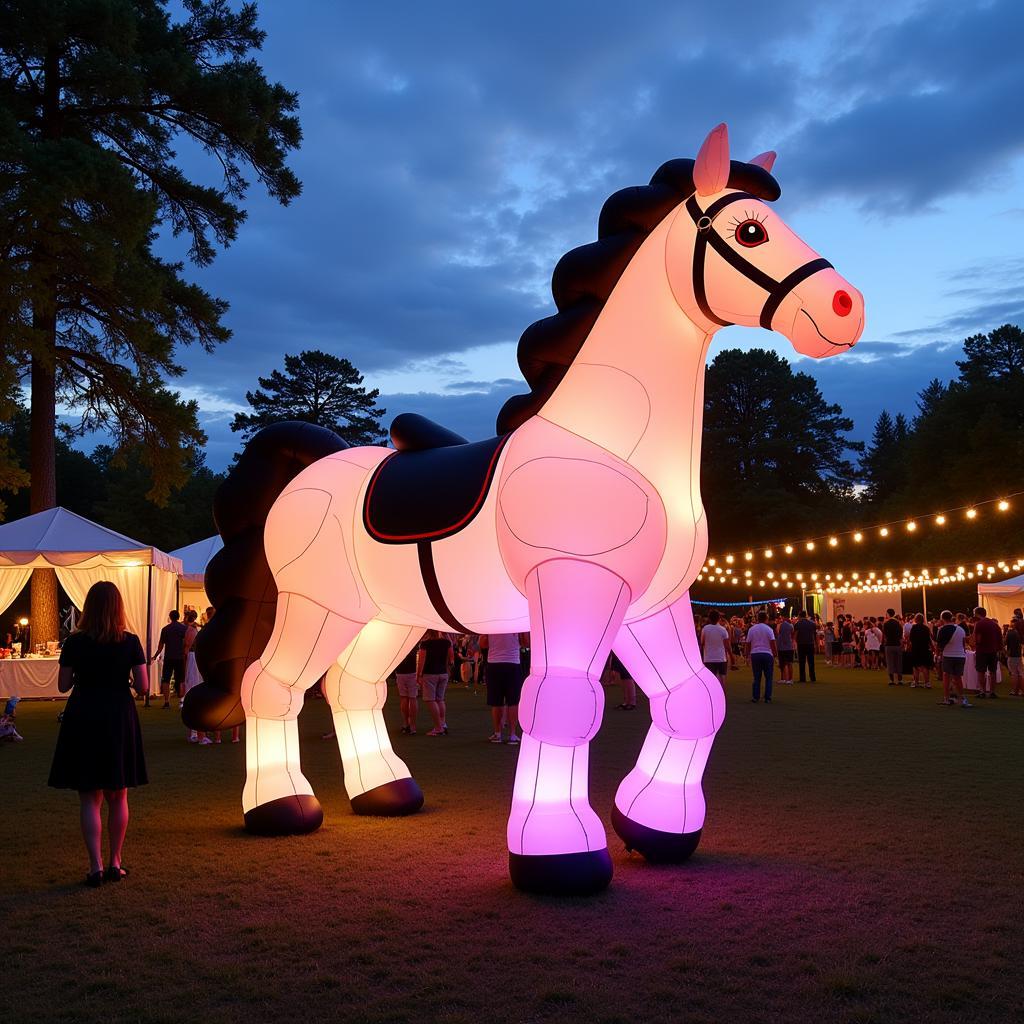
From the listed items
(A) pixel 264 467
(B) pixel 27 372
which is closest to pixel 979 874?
(A) pixel 264 467

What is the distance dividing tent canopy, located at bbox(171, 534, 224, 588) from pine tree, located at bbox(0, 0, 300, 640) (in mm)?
1281

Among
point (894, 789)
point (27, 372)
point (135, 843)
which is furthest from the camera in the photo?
point (27, 372)

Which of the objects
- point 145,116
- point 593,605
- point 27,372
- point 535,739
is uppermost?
point 145,116

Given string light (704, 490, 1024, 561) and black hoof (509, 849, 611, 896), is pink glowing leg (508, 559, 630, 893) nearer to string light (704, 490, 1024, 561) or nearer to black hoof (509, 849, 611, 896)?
black hoof (509, 849, 611, 896)

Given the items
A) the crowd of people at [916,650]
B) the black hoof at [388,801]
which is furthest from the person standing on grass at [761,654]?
the black hoof at [388,801]

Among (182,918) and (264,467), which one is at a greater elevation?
(264,467)

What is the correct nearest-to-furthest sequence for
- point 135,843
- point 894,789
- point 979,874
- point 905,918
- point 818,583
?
point 905,918 → point 979,874 → point 135,843 → point 894,789 → point 818,583

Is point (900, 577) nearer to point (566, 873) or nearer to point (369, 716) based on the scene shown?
point (369, 716)

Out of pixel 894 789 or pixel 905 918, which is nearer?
pixel 905 918

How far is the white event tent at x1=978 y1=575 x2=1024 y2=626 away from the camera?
19391 millimetres

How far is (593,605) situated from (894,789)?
4182 mm

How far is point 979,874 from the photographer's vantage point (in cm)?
449

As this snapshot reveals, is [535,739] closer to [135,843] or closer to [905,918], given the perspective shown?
[905,918]

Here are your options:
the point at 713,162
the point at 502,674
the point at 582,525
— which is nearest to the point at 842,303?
the point at 713,162
